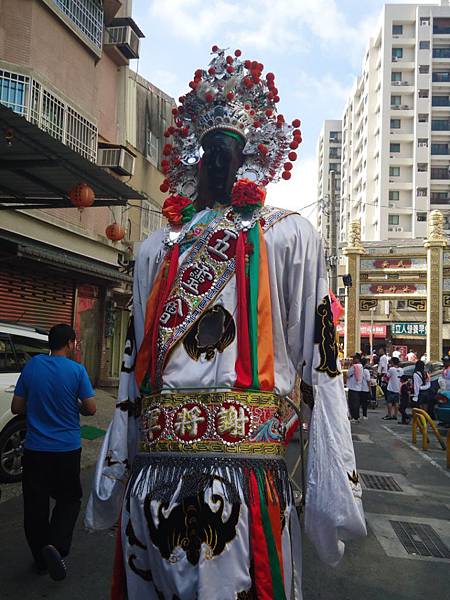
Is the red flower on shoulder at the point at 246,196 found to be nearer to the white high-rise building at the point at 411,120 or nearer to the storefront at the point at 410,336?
the storefront at the point at 410,336

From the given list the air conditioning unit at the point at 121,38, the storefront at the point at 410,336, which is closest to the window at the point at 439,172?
the storefront at the point at 410,336

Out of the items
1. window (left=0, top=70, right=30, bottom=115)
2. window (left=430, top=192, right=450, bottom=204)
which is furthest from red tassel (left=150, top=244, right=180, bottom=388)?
window (left=430, top=192, right=450, bottom=204)

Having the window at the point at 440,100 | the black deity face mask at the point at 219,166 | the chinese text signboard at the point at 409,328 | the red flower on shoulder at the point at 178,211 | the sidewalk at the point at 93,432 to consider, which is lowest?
the sidewalk at the point at 93,432

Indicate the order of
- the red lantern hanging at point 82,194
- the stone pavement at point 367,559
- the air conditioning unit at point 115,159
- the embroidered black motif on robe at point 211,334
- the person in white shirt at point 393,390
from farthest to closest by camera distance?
the air conditioning unit at point 115,159
the person in white shirt at point 393,390
the red lantern hanging at point 82,194
the stone pavement at point 367,559
the embroidered black motif on robe at point 211,334

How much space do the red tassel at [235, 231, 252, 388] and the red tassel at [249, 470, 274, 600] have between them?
0.34m

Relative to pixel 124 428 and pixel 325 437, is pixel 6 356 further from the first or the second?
pixel 325 437

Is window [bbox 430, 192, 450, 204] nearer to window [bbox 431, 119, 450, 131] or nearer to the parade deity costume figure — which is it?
window [bbox 431, 119, 450, 131]

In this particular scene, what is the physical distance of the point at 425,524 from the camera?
5637mm

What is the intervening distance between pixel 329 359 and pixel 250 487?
50cm

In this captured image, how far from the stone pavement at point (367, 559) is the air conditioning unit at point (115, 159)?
416 inches

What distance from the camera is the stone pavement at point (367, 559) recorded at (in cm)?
382

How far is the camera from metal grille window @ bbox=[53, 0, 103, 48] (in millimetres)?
13977

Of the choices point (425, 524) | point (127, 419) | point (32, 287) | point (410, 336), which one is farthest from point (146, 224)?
point (410, 336)

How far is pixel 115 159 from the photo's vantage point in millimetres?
16125
